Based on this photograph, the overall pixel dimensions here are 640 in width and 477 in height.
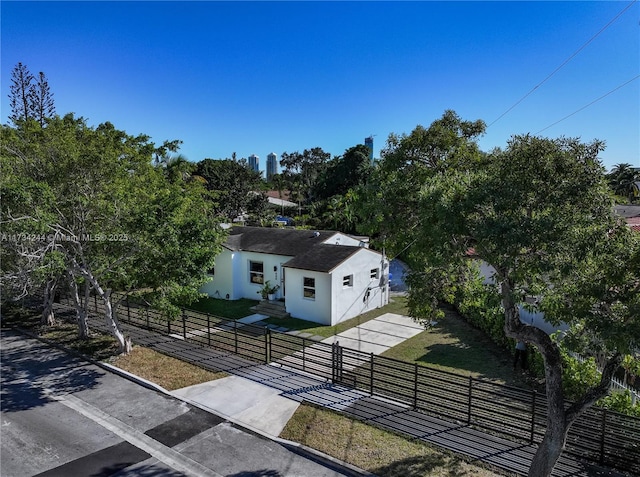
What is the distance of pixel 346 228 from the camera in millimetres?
41844

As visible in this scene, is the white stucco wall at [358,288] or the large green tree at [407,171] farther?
the white stucco wall at [358,288]

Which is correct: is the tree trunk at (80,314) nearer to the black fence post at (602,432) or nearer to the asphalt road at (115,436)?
the asphalt road at (115,436)

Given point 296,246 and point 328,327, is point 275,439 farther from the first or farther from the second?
point 296,246

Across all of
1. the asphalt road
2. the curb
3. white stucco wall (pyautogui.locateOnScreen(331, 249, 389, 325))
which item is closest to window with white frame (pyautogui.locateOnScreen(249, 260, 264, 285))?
white stucco wall (pyautogui.locateOnScreen(331, 249, 389, 325))

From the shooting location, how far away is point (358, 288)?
1905 cm

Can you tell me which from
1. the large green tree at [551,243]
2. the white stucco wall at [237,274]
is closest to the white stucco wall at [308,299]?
the white stucco wall at [237,274]

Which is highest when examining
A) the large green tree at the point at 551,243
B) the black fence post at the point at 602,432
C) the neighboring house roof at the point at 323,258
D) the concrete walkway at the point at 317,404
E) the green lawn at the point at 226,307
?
the large green tree at the point at 551,243

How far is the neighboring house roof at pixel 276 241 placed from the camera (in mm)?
20484

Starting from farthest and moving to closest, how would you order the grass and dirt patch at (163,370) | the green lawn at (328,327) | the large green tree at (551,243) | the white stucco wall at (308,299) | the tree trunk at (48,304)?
the white stucco wall at (308,299), the green lawn at (328,327), the tree trunk at (48,304), the grass and dirt patch at (163,370), the large green tree at (551,243)

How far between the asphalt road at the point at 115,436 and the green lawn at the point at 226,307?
6.96 meters

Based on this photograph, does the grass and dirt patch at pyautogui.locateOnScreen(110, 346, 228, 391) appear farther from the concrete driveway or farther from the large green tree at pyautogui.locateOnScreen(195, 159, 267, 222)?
the large green tree at pyautogui.locateOnScreen(195, 159, 267, 222)

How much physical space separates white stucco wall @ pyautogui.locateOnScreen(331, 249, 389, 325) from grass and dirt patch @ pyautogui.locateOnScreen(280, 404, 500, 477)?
8.10 meters

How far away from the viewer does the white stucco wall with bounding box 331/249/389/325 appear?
17.7 m

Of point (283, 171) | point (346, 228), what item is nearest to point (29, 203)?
point (346, 228)
